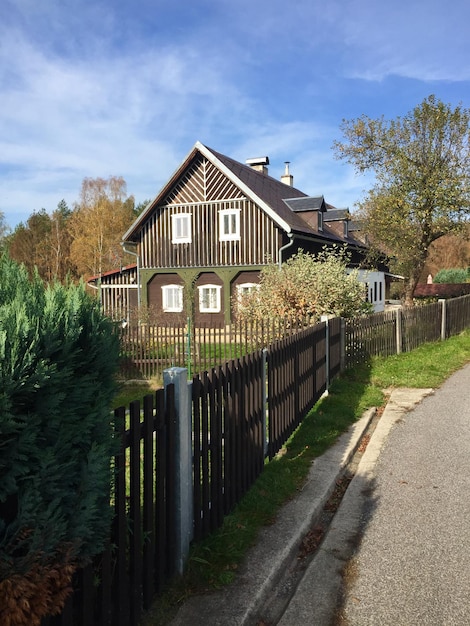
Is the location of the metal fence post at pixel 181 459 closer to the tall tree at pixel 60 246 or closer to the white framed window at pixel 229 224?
the white framed window at pixel 229 224

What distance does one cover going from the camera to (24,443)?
1967mm

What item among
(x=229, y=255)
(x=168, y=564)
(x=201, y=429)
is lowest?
(x=168, y=564)

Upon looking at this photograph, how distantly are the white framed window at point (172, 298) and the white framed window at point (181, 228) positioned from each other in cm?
235

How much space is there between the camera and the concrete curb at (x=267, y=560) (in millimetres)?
2924

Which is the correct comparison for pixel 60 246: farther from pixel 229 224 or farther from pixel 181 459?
pixel 181 459

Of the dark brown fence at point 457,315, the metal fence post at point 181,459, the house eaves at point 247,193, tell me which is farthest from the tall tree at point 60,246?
the metal fence post at point 181,459

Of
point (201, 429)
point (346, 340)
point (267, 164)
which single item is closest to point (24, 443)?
point (201, 429)

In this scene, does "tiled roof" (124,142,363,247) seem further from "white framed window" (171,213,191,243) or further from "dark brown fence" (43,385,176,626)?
"dark brown fence" (43,385,176,626)

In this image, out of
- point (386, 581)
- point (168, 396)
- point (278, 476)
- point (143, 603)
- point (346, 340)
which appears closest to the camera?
point (143, 603)

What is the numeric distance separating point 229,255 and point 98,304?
21604mm

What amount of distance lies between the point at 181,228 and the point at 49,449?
77.6ft

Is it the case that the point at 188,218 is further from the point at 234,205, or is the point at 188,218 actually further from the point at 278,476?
the point at 278,476

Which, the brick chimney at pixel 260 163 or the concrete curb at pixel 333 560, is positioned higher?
the brick chimney at pixel 260 163

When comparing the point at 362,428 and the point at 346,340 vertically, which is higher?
the point at 346,340
